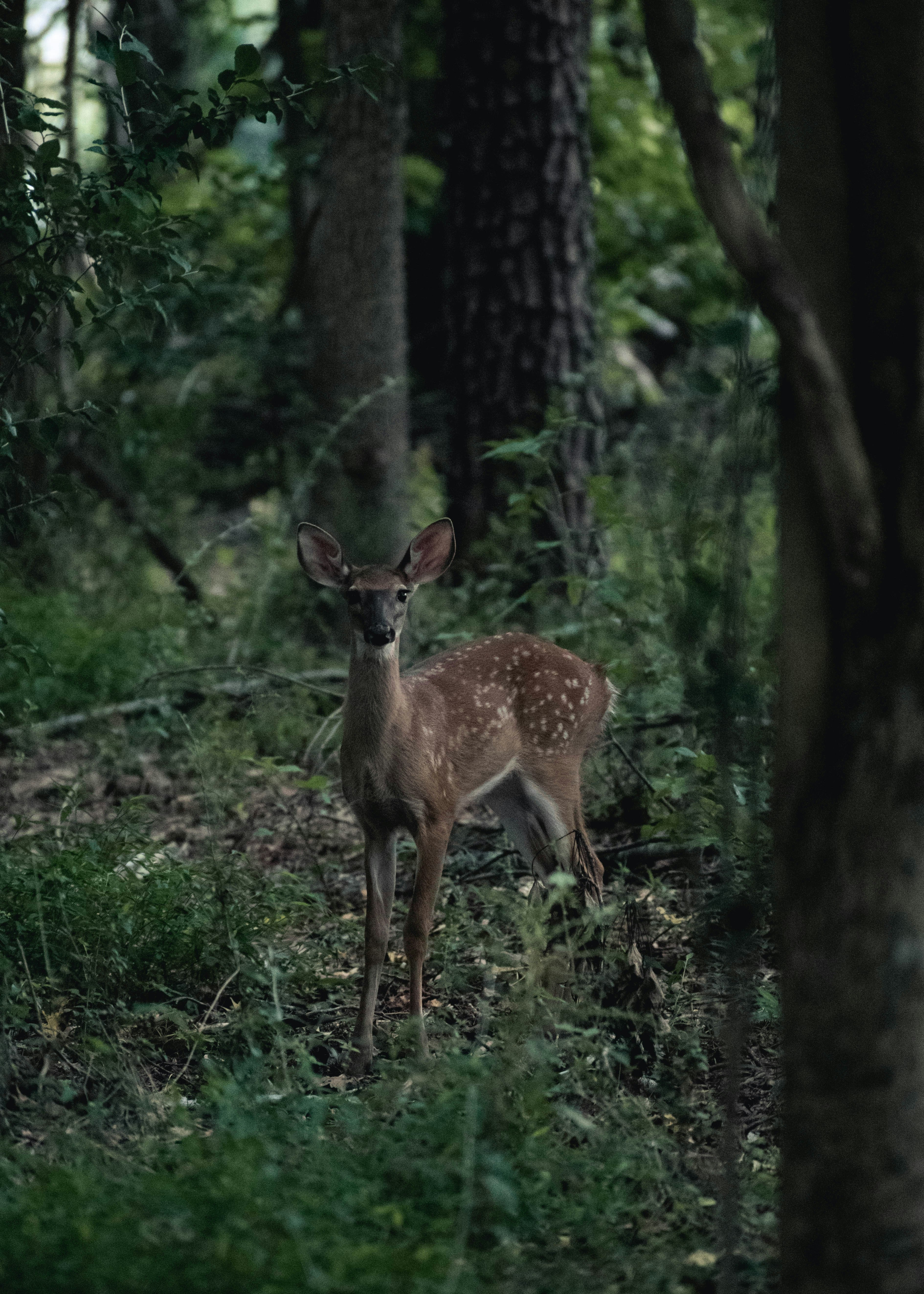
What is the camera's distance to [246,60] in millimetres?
3967

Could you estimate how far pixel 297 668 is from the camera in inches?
323

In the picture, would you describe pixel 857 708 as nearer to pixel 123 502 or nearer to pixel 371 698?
pixel 371 698

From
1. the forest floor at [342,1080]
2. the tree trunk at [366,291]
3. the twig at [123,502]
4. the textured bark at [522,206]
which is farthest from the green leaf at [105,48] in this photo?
the twig at [123,502]

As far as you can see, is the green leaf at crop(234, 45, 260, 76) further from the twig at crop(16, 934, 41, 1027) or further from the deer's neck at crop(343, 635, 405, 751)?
the twig at crop(16, 934, 41, 1027)

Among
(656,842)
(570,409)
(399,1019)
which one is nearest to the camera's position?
(399,1019)

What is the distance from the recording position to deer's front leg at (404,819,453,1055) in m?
4.66

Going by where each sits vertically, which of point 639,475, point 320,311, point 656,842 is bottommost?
point 656,842

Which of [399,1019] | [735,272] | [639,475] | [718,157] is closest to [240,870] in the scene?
[399,1019]

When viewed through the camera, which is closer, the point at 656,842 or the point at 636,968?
the point at 636,968

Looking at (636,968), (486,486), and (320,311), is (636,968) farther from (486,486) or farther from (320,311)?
(320,311)

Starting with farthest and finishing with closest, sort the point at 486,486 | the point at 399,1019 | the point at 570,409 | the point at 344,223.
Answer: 1. the point at 344,223
2. the point at 486,486
3. the point at 570,409
4. the point at 399,1019

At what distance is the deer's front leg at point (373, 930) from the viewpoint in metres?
4.53

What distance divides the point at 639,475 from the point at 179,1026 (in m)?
2.86

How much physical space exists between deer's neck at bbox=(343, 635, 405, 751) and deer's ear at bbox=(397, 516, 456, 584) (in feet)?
1.44
